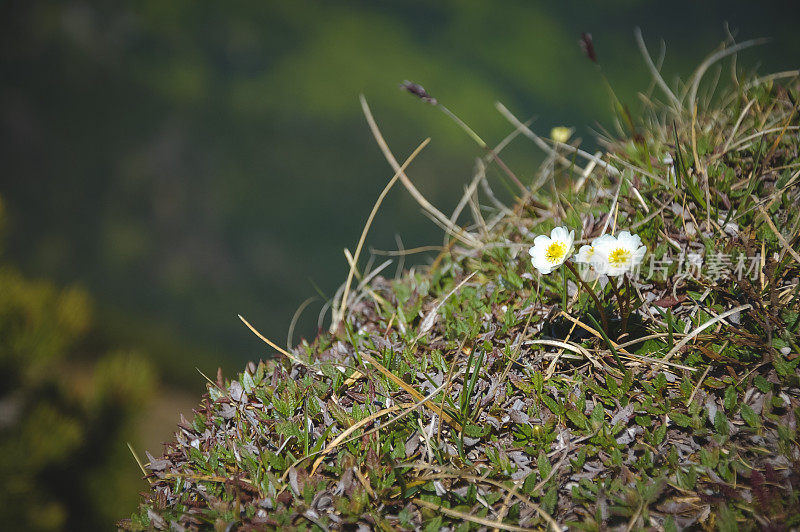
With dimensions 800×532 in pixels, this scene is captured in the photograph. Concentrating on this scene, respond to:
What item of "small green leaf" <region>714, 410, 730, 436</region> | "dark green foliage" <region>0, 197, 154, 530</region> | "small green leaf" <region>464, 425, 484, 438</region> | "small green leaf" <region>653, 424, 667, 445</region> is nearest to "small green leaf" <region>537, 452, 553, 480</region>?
"small green leaf" <region>464, 425, 484, 438</region>

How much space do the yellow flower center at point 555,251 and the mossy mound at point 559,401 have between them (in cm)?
17

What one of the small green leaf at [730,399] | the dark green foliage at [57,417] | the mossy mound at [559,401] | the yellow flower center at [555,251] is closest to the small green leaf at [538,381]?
the mossy mound at [559,401]

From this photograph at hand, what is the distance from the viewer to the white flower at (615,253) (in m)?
1.18

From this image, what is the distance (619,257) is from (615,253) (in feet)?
0.06

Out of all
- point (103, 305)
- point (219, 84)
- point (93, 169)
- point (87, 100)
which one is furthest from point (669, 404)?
point (87, 100)

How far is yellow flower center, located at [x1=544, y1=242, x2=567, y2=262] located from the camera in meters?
1.27

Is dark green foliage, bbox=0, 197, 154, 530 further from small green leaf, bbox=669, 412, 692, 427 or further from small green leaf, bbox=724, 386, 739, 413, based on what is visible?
small green leaf, bbox=724, 386, 739, 413

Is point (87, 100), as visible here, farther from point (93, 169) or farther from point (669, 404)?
point (669, 404)

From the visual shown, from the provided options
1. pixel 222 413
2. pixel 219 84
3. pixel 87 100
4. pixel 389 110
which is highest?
pixel 87 100

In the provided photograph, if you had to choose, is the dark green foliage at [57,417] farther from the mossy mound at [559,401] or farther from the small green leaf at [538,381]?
the small green leaf at [538,381]

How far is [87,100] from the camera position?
221 inches

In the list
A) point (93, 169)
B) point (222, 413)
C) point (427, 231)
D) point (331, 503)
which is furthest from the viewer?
point (93, 169)

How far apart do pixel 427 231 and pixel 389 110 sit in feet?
4.88

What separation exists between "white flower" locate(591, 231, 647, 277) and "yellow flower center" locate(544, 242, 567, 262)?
0.09 metres
